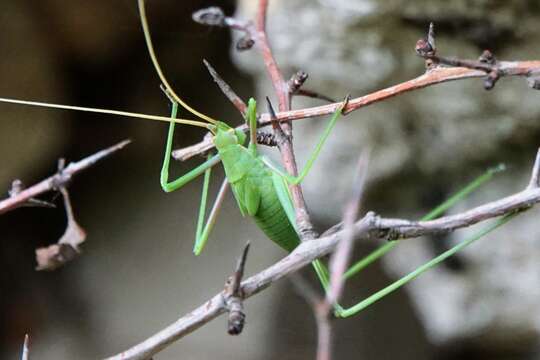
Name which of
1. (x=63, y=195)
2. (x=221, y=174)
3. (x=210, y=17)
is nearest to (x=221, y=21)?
(x=210, y=17)

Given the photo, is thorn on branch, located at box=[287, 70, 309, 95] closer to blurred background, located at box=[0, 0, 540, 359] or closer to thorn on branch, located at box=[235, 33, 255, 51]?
thorn on branch, located at box=[235, 33, 255, 51]

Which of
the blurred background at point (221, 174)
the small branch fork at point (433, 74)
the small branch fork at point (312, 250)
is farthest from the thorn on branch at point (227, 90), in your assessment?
the blurred background at point (221, 174)

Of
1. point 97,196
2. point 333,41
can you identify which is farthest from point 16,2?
A: point 333,41

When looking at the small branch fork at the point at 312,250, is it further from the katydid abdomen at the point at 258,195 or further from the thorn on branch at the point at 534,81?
the katydid abdomen at the point at 258,195

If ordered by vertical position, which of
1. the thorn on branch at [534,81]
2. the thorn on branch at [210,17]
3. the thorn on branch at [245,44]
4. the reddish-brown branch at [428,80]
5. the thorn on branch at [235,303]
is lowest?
the thorn on branch at [235,303]

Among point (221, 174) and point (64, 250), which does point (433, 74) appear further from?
point (221, 174)

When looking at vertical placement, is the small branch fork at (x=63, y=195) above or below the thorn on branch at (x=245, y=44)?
below

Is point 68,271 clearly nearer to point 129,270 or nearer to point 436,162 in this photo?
point 129,270
